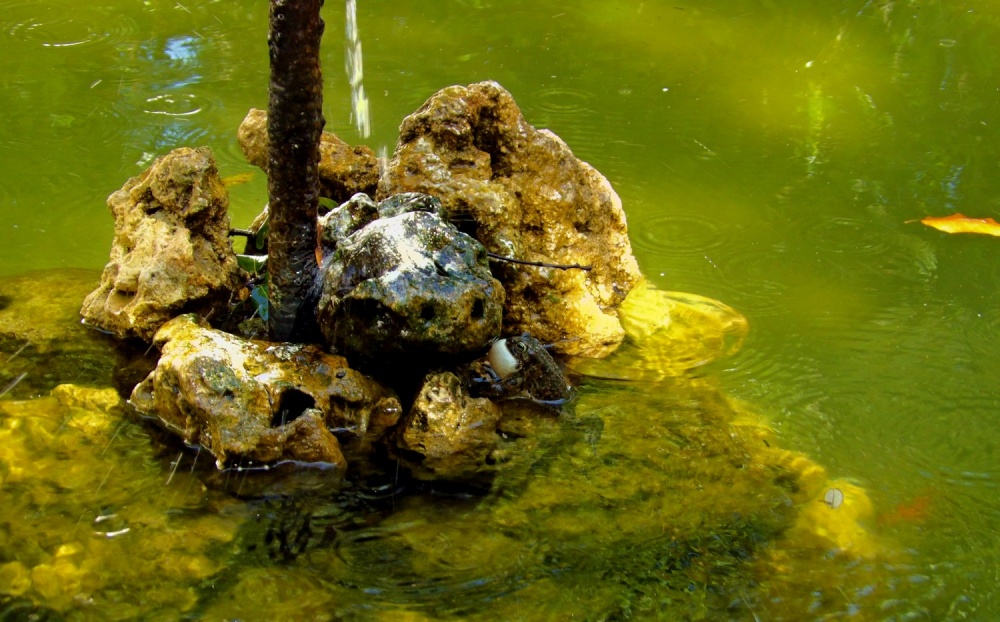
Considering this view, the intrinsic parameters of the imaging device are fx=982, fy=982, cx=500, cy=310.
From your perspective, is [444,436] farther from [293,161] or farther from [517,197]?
[517,197]

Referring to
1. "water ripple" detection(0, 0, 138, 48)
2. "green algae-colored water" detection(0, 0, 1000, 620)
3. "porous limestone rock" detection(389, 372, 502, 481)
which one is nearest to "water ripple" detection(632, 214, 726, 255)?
"green algae-colored water" detection(0, 0, 1000, 620)

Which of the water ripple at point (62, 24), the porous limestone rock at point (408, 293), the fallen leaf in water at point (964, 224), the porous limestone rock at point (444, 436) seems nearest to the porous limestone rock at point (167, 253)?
the porous limestone rock at point (408, 293)

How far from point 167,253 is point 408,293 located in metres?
1.02

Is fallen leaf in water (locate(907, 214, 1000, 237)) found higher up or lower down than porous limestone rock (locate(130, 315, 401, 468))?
higher up

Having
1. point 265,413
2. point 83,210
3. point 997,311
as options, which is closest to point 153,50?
point 83,210

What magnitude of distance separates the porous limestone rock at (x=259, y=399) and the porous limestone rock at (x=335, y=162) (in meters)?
0.91

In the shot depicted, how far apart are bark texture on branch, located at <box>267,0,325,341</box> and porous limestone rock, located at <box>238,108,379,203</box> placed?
0.64 m

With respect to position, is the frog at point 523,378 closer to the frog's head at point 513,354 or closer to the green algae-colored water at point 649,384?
the frog's head at point 513,354

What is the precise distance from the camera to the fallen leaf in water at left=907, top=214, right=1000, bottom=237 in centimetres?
483

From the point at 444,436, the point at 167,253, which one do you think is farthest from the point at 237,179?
the point at 444,436

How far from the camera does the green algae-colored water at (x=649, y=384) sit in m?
2.71

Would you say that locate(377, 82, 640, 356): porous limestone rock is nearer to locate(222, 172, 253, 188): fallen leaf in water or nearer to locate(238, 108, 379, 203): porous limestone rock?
locate(238, 108, 379, 203): porous limestone rock

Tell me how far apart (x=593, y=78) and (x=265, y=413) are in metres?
3.99

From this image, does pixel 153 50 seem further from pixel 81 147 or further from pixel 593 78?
pixel 593 78
